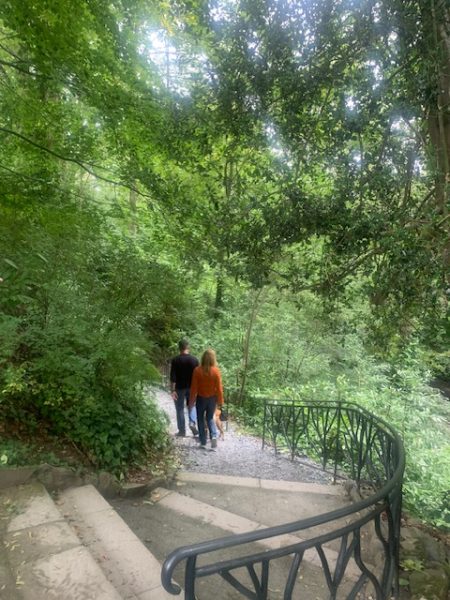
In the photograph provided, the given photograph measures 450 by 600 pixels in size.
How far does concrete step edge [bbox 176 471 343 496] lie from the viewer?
179 inches

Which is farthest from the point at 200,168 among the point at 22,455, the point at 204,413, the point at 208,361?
the point at 204,413

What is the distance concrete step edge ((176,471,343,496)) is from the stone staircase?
14 millimetres

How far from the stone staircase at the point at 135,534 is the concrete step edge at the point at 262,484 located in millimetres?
14

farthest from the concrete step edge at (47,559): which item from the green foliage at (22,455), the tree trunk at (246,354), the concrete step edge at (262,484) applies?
the tree trunk at (246,354)

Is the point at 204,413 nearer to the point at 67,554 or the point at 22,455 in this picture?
the point at 22,455

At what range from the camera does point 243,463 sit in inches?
229

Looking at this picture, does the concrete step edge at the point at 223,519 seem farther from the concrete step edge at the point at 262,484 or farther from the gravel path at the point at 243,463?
the gravel path at the point at 243,463

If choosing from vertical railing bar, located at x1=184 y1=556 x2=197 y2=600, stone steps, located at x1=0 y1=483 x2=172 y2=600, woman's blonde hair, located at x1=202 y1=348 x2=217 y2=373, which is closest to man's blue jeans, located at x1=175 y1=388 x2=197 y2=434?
woman's blonde hair, located at x1=202 y1=348 x2=217 y2=373

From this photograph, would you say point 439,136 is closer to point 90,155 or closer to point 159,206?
point 159,206

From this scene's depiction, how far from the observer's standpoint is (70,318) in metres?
4.10

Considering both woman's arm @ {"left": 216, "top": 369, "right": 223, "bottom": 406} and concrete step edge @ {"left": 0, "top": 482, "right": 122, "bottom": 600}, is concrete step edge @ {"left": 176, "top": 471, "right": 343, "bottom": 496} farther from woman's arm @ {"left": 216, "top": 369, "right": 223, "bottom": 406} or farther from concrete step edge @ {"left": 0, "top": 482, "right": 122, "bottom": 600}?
concrete step edge @ {"left": 0, "top": 482, "right": 122, "bottom": 600}

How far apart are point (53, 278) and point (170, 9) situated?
337 centimetres

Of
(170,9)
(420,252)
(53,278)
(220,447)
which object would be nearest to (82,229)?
(53,278)

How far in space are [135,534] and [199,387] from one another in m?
2.52
